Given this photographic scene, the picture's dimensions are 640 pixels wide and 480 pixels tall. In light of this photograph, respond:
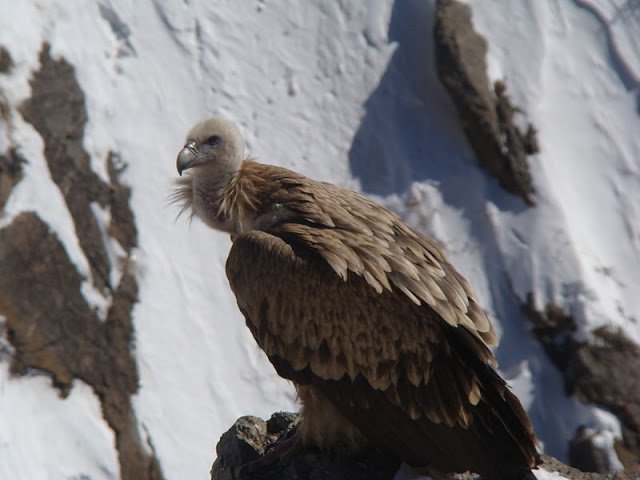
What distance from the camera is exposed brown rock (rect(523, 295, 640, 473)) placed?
43.0 ft

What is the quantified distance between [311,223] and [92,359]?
582 cm

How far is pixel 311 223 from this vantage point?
6.25 meters

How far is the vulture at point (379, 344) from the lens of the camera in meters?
5.64

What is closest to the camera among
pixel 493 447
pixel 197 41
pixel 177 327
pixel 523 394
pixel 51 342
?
pixel 493 447

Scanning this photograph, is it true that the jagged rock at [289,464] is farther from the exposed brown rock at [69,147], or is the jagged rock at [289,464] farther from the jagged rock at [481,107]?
the jagged rock at [481,107]

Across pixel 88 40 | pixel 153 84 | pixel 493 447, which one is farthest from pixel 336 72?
pixel 493 447

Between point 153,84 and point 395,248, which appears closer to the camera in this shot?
point 395,248

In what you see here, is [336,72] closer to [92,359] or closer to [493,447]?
[92,359]

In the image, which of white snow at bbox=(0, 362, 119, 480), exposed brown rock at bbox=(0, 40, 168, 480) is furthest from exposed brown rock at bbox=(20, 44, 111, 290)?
white snow at bbox=(0, 362, 119, 480)

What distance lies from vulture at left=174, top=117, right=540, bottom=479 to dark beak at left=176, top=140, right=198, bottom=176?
3.38ft

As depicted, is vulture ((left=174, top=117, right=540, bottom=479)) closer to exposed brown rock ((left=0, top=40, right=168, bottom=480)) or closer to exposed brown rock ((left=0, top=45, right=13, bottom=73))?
exposed brown rock ((left=0, top=40, right=168, bottom=480))

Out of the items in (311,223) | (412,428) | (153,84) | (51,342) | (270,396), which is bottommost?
(270,396)

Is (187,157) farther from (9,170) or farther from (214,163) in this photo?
(9,170)

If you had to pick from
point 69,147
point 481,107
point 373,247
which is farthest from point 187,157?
point 481,107
